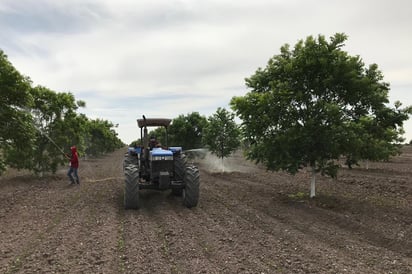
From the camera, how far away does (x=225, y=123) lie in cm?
2653

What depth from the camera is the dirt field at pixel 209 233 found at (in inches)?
268

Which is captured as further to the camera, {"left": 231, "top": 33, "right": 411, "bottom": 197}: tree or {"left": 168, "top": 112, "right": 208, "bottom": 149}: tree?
{"left": 168, "top": 112, "right": 208, "bottom": 149}: tree

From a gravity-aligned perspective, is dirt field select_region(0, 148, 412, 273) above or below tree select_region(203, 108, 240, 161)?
below

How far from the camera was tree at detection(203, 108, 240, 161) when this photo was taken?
26453 mm

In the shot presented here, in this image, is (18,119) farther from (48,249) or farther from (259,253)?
(259,253)

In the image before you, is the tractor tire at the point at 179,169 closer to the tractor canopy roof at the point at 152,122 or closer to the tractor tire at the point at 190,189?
the tractor tire at the point at 190,189

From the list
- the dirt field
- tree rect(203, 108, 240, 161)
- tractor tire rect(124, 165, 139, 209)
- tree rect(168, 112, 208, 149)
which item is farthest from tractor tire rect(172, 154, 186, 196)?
tree rect(168, 112, 208, 149)

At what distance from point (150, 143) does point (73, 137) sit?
9690 mm

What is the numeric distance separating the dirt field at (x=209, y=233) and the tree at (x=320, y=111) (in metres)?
1.84

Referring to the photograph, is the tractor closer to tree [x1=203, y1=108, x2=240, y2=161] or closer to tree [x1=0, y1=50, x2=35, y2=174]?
tree [x1=0, y1=50, x2=35, y2=174]

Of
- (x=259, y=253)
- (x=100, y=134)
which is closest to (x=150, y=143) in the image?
(x=259, y=253)

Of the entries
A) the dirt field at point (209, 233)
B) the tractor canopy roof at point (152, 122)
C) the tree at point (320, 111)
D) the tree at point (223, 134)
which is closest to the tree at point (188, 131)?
the tree at point (223, 134)

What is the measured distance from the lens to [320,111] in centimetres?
1240

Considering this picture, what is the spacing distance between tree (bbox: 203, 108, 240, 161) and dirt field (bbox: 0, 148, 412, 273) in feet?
36.2
